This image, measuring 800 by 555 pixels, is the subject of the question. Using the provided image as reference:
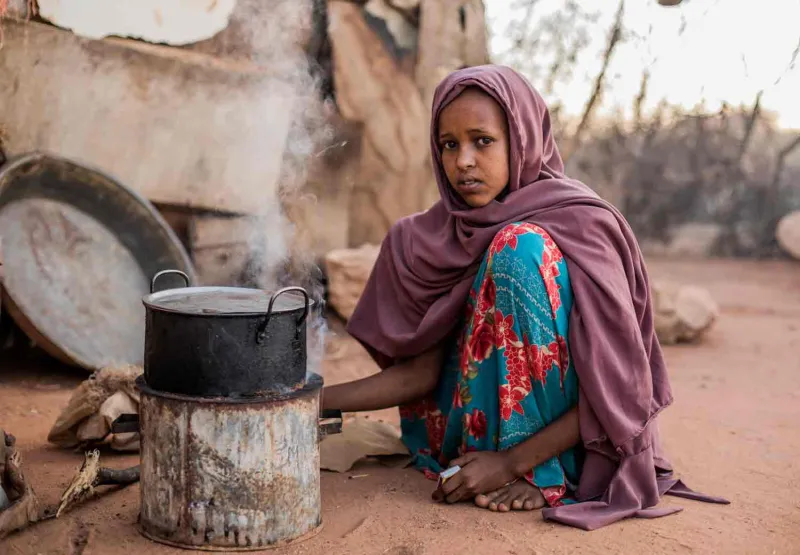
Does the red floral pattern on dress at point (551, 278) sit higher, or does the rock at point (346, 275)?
the red floral pattern on dress at point (551, 278)

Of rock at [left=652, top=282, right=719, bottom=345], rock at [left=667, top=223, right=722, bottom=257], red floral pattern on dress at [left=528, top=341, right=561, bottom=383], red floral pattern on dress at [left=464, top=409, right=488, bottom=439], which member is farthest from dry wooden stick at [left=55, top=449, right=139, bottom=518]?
rock at [left=667, top=223, right=722, bottom=257]

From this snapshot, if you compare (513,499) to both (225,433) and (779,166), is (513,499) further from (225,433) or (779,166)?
(779,166)

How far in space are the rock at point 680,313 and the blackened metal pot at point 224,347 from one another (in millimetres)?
4477

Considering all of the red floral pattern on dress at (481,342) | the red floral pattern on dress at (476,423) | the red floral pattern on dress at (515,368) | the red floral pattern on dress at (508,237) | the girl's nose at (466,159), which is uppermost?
the girl's nose at (466,159)

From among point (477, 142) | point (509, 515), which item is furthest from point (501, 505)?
point (477, 142)

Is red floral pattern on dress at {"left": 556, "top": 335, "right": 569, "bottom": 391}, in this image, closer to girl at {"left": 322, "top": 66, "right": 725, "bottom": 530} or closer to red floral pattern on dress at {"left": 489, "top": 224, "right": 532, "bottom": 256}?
girl at {"left": 322, "top": 66, "right": 725, "bottom": 530}

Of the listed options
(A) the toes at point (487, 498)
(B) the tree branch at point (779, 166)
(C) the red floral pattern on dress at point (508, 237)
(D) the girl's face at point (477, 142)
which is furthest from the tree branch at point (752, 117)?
(A) the toes at point (487, 498)

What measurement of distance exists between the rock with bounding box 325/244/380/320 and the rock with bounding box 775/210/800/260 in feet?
24.3

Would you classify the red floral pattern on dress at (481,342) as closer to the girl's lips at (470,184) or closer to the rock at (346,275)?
the girl's lips at (470,184)

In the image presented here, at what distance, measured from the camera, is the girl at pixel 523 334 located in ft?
9.11

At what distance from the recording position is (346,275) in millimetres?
5844

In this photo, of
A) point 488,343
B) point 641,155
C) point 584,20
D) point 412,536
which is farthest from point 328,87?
point 641,155

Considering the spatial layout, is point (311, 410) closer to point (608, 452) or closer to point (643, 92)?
point (608, 452)

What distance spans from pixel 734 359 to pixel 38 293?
427 cm
